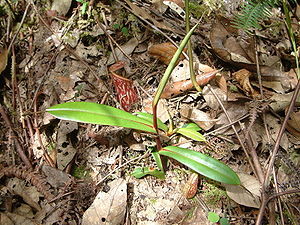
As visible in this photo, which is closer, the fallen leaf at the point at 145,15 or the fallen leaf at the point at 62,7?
the fallen leaf at the point at 145,15

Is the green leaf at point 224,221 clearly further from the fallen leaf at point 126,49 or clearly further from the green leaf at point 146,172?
the fallen leaf at point 126,49

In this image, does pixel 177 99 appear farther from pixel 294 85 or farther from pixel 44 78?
pixel 44 78

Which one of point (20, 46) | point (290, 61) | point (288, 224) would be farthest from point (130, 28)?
point (288, 224)

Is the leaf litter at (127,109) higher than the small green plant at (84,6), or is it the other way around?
the small green plant at (84,6)

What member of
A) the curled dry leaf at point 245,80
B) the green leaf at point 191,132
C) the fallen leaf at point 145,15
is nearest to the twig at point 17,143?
the green leaf at point 191,132

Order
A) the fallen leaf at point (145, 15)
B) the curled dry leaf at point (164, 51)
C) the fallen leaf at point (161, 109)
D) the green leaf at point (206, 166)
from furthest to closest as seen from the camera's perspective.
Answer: the fallen leaf at point (145, 15), the curled dry leaf at point (164, 51), the fallen leaf at point (161, 109), the green leaf at point (206, 166)

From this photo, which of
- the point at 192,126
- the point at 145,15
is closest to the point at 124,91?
the point at 192,126

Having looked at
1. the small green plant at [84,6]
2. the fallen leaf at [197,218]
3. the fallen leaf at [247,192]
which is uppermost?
the small green plant at [84,6]
